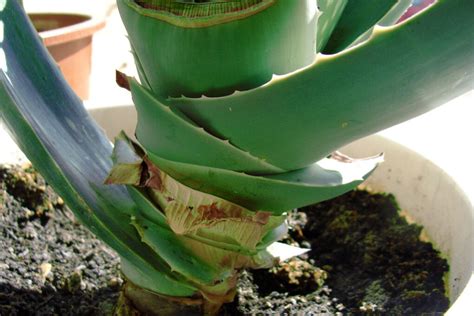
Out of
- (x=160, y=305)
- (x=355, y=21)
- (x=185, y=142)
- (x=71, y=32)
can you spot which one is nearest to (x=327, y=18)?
(x=355, y=21)

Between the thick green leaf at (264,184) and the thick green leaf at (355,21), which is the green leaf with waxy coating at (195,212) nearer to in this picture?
the thick green leaf at (264,184)

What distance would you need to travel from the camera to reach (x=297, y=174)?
50cm

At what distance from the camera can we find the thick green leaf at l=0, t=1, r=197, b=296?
529 millimetres

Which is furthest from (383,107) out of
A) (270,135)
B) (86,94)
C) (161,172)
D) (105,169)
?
(86,94)

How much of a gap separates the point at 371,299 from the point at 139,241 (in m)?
0.28

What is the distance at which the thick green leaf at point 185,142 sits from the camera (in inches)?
18.2

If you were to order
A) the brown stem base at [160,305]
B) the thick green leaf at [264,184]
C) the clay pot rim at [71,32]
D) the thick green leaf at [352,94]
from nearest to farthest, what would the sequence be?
1. the thick green leaf at [352,94]
2. the thick green leaf at [264,184]
3. the brown stem base at [160,305]
4. the clay pot rim at [71,32]

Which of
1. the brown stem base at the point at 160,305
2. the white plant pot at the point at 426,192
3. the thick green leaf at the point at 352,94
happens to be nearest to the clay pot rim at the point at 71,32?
the white plant pot at the point at 426,192

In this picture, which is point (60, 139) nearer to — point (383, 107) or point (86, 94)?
point (383, 107)

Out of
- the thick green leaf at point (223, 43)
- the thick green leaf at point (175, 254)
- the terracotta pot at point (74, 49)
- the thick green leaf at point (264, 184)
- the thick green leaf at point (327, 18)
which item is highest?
the terracotta pot at point (74, 49)

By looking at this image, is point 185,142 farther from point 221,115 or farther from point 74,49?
point 74,49

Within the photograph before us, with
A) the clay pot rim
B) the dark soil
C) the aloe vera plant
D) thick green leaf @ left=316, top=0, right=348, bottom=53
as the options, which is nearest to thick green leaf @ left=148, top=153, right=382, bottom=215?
the aloe vera plant

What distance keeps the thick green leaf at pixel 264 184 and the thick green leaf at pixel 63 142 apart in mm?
86

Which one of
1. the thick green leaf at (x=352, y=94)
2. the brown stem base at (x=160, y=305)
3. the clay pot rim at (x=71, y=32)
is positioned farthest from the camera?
the clay pot rim at (x=71, y=32)
